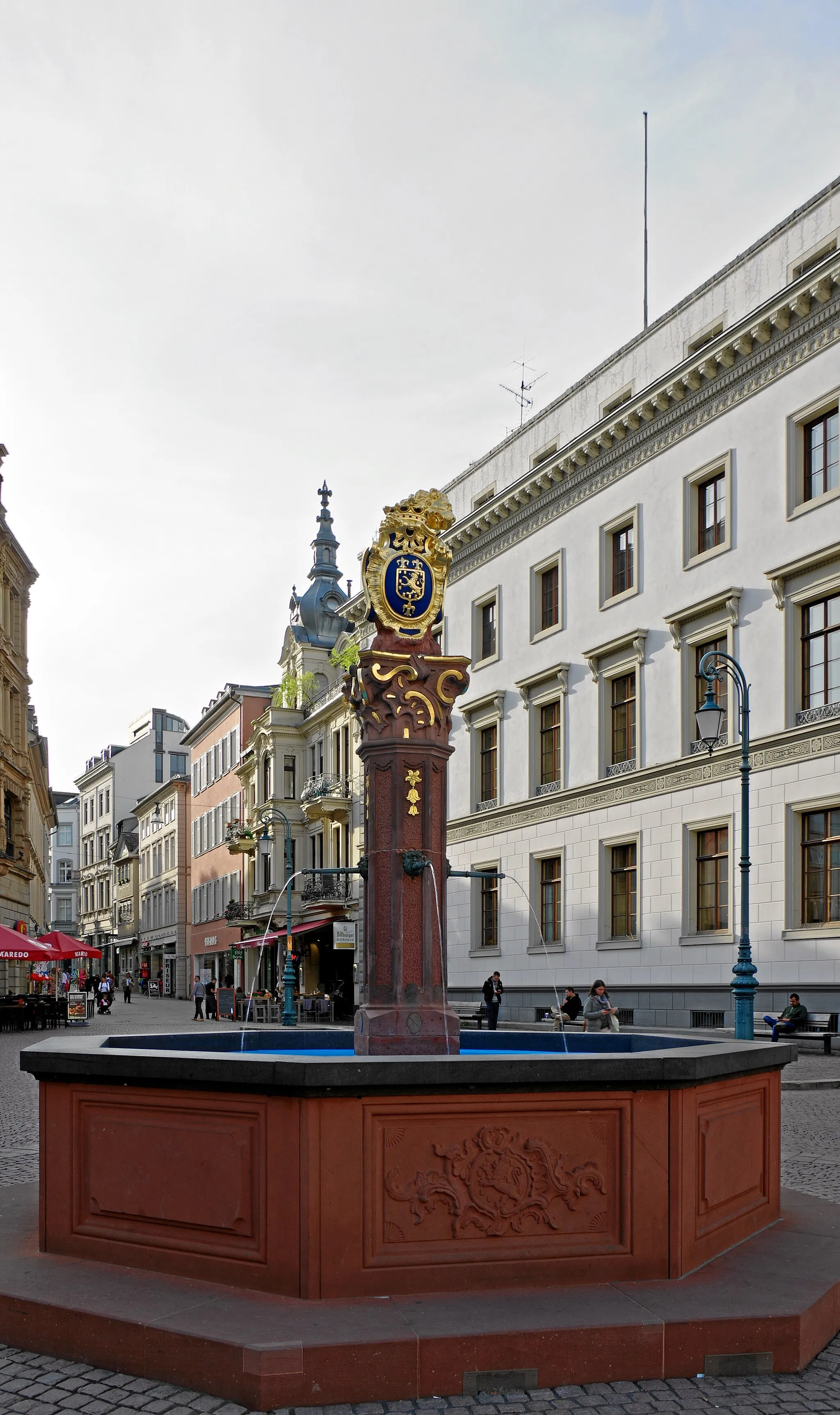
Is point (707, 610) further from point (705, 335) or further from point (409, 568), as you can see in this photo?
point (409, 568)

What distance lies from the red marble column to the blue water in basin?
21.0 inches

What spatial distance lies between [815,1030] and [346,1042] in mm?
16288

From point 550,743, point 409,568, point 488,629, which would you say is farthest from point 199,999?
point 409,568

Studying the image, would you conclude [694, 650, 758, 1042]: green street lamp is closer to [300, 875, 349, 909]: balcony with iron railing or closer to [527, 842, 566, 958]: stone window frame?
[527, 842, 566, 958]: stone window frame

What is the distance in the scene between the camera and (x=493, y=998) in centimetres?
3356

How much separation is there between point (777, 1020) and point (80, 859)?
369 feet

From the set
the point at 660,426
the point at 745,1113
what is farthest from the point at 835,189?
the point at 745,1113

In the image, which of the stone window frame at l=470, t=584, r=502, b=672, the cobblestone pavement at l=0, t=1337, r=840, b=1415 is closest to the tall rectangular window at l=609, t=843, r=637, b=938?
the stone window frame at l=470, t=584, r=502, b=672

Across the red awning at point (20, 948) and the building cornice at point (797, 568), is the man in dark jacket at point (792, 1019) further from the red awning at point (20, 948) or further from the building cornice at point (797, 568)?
the red awning at point (20, 948)

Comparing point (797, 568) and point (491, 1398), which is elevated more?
point (797, 568)

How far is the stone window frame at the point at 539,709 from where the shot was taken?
36.2 metres

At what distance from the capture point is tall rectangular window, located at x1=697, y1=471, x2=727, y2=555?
1197 inches

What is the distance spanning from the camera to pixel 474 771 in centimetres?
4141

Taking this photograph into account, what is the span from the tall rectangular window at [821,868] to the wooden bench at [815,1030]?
5.90ft
